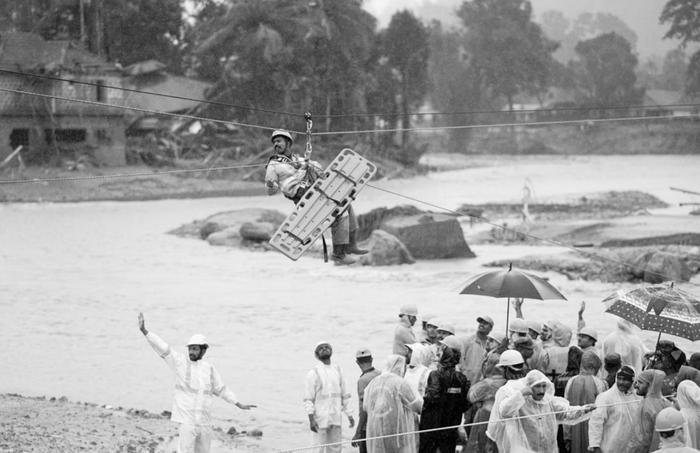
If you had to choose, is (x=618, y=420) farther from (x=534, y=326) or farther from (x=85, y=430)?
(x=85, y=430)

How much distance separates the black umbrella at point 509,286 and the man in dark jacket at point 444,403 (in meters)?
2.75

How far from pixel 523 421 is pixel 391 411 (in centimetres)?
153

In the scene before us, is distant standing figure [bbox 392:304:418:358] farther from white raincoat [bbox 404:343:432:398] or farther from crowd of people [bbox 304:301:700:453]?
white raincoat [bbox 404:343:432:398]

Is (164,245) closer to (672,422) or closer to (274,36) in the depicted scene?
(274,36)

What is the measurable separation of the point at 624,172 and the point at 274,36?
94.1 ft

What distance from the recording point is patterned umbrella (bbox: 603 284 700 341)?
10539 mm

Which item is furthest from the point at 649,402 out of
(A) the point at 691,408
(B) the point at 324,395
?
(B) the point at 324,395

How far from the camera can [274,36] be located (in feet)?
210

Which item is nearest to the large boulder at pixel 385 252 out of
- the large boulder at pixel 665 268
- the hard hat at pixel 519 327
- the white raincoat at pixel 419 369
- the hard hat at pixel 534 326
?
the large boulder at pixel 665 268

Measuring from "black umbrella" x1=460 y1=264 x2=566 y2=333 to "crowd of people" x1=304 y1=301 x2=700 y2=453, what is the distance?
0.89 meters

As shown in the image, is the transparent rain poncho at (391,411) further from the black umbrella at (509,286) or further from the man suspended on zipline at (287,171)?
the black umbrella at (509,286)

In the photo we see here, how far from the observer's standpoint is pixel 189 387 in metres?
10.2

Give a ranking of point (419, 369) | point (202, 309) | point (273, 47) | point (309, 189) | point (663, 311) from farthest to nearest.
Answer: point (273, 47) → point (202, 309) → point (309, 189) → point (663, 311) → point (419, 369)

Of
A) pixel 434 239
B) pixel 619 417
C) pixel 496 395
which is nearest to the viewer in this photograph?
pixel 496 395
